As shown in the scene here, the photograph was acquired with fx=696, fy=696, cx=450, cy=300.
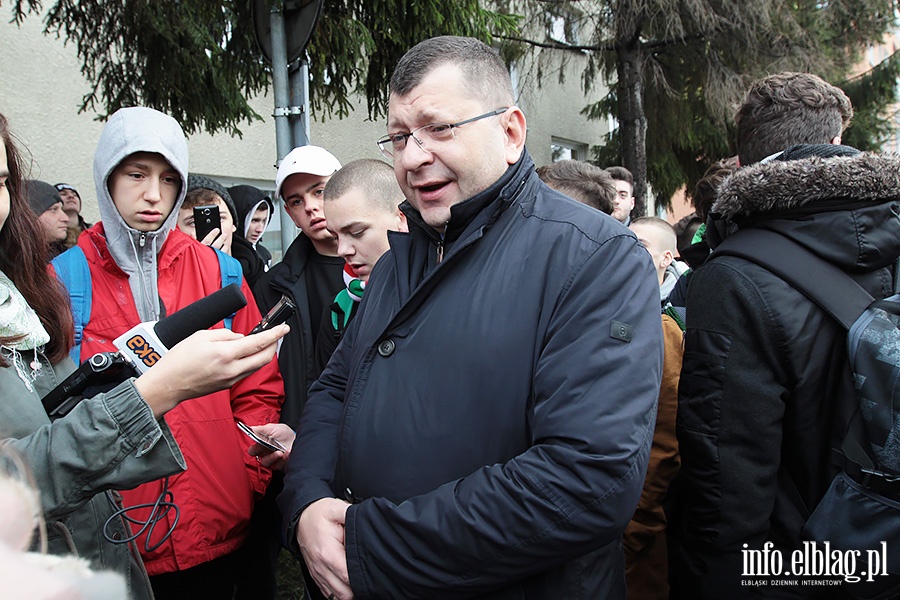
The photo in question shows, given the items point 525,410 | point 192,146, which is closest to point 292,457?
point 525,410

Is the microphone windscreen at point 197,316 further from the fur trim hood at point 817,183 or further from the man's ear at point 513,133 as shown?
the fur trim hood at point 817,183

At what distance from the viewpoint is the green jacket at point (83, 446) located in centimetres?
156

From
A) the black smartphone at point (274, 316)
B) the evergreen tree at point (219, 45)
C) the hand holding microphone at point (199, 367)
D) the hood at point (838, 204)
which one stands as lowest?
the hand holding microphone at point (199, 367)

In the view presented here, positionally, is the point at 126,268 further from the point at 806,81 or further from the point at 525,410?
the point at 806,81

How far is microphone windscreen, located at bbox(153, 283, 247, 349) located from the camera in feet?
6.19

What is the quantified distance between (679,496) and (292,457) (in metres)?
1.34

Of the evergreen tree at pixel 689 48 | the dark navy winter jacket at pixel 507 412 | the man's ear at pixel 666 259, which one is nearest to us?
the dark navy winter jacket at pixel 507 412

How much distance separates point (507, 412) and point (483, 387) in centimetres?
8

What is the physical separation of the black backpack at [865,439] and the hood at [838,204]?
8 centimetres

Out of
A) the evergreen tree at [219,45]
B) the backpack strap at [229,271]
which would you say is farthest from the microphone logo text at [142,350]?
the evergreen tree at [219,45]

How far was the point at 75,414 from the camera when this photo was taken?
160 centimetres

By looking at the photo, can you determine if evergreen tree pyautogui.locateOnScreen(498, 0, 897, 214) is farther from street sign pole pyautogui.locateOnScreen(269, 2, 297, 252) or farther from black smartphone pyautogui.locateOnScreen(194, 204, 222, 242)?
black smartphone pyautogui.locateOnScreen(194, 204, 222, 242)

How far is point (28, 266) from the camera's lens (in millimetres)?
1973

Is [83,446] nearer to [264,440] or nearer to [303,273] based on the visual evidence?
[264,440]
